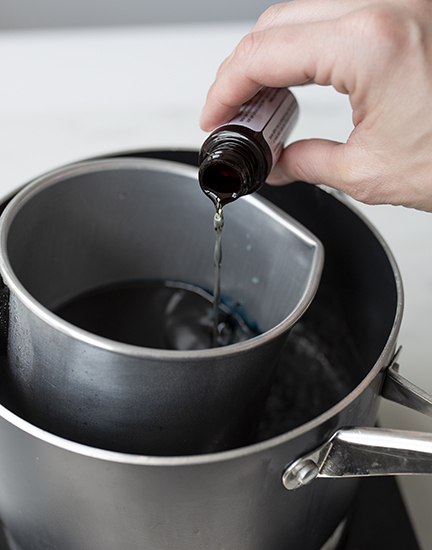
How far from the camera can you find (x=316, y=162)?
1.68 feet

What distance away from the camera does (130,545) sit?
402mm

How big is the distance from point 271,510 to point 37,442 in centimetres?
17

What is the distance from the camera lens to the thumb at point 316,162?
1.62 feet

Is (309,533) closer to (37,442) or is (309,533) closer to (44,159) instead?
(37,442)

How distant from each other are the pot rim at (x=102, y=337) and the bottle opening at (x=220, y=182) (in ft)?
0.17

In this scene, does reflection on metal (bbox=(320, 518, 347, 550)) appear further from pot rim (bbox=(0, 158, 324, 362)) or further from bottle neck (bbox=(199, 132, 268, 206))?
bottle neck (bbox=(199, 132, 268, 206))

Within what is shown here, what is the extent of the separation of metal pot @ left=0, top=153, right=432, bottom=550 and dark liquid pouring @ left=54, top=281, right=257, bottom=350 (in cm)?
22

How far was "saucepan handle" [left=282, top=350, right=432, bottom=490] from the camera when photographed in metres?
0.38

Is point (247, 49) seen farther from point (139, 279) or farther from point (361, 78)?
point (139, 279)

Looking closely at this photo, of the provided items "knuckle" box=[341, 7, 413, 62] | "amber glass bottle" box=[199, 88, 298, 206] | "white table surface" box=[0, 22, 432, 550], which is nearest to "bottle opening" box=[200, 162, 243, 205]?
"amber glass bottle" box=[199, 88, 298, 206]

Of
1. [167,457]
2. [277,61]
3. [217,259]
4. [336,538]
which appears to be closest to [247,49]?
[277,61]

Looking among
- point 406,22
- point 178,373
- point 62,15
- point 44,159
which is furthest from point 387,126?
point 62,15

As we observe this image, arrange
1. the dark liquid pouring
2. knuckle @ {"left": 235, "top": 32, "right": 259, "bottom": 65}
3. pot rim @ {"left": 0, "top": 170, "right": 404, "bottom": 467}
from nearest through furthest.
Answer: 1. pot rim @ {"left": 0, "top": 170, "right": 404, "bottom": 467}
2. knuckle @ {"left": 235, "top": 32, "right": 259, "bottom": 65}
3. the dark liquid pouring

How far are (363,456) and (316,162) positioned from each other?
0.83 ft
